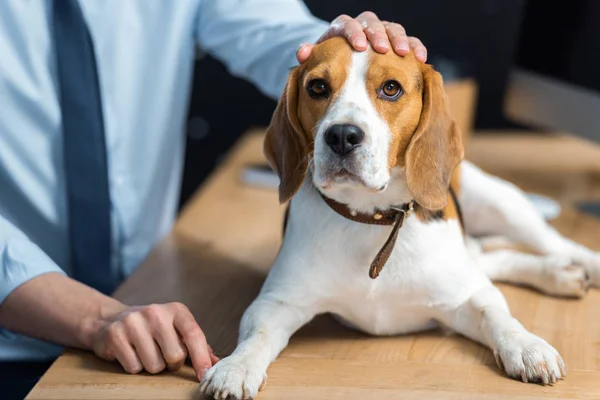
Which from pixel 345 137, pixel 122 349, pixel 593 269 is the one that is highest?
pixel 345 137

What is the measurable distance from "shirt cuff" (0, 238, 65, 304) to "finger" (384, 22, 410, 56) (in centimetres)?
59

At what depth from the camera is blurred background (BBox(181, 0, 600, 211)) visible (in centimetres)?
189

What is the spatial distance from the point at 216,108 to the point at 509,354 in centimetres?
165

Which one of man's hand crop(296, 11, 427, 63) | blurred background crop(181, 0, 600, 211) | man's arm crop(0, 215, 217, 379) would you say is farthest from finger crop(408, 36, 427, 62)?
blurred background crop(181, 0, 600, 211)

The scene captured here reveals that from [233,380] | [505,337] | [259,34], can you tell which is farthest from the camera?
[259,34]

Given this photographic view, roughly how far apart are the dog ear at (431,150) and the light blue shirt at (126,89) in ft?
0.97

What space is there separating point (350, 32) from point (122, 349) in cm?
53

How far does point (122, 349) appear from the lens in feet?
3.69

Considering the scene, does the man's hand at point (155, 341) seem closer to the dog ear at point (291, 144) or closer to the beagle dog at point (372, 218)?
the beagle dog at point (372, 218)

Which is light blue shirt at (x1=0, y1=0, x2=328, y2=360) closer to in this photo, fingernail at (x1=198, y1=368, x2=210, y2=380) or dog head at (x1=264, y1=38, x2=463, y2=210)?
dog head at (x1=264, y1=38, x2=463, y2=210)

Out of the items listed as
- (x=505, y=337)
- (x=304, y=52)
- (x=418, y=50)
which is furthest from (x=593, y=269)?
(x=304, y=52)

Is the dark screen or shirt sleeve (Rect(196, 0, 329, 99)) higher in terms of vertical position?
shirt sleeve (Rect(196, 0, 329, 99))

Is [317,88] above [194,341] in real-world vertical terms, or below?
above

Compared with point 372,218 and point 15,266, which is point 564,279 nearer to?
point 372,218
